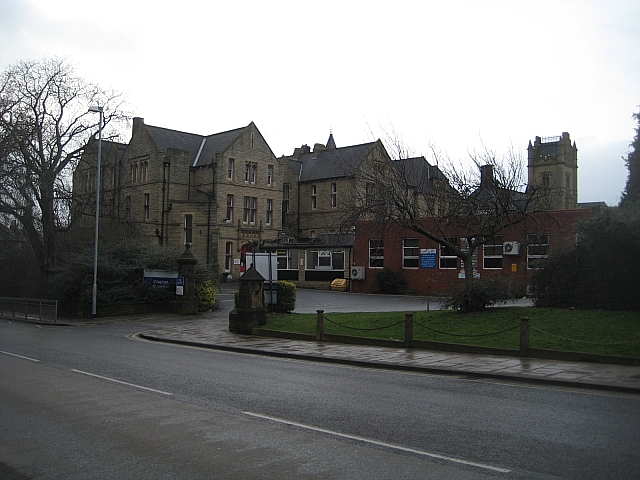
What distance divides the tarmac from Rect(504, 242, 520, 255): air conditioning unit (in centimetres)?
2085

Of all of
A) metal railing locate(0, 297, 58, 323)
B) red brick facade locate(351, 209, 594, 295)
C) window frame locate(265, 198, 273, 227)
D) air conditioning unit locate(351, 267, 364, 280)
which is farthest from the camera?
window frame locate(265, 198, 273, 227)

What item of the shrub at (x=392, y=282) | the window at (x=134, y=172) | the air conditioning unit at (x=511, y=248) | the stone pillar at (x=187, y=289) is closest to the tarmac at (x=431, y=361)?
the stone pillar at (x=187, y=289)

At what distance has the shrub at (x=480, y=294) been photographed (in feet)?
62.8

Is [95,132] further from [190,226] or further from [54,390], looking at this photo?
[54,390]

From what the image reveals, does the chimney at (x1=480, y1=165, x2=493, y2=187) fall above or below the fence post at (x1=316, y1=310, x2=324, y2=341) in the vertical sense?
above

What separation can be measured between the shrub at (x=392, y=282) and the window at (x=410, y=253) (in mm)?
1075

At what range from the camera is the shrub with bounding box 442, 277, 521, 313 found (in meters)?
19.1

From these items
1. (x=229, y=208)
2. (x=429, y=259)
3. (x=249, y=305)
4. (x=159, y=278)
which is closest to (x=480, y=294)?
(x=249, y=305)

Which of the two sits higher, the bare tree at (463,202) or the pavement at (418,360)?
the bare tree at (463,202)

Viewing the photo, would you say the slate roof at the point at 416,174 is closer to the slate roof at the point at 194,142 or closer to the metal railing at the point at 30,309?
the metal railing at the point at 30,309

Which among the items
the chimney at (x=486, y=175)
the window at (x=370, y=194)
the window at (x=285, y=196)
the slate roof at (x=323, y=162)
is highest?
the slate roof at (x=323, y=162)

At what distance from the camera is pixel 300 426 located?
8109 millimetres

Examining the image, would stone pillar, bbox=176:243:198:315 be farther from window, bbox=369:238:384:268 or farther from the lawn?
window, bbox=369:238:384:268

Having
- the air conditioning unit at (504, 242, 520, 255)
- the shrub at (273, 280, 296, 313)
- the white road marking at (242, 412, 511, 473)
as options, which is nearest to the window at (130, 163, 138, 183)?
the air conditioning unit at (504, 242, 520, 255)
